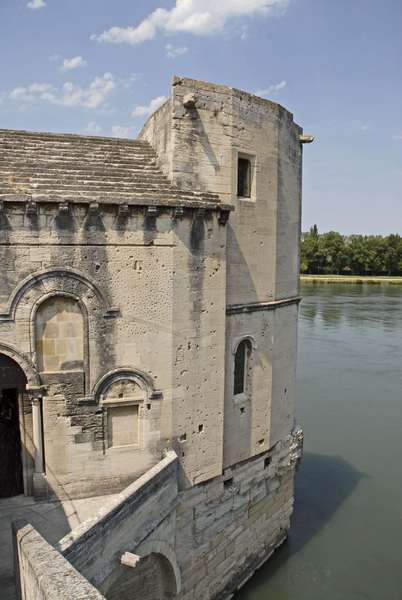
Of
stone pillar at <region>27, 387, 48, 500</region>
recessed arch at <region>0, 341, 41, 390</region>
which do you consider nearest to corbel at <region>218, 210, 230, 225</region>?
recessed arch at <region>0, 341, 41, 390</region>

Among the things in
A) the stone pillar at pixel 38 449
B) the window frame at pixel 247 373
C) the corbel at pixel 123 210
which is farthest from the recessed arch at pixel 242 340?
the stone pillar at pixel 38 449

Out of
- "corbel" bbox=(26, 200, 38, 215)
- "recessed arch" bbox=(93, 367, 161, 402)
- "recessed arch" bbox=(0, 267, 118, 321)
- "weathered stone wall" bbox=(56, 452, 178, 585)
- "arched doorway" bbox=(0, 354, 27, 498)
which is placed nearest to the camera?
"weathered stone wall" bbox=(56, 452, 178, 585)

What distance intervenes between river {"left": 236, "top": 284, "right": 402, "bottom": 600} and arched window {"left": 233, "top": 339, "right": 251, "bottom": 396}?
184 inches

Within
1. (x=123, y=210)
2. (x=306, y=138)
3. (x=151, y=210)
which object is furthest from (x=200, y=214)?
(x=306, y=138)

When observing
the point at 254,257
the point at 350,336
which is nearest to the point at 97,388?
the point at 254,257

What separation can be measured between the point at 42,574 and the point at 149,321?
406cm

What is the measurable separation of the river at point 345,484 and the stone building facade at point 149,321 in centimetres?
249

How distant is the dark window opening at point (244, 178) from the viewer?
884 centimetres

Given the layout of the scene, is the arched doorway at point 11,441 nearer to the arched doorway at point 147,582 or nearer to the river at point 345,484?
the arched doorway at point 147,582

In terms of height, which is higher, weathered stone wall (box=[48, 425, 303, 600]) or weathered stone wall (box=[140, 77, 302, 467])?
weathered stone wall (box=[140, 77, 302, 467])

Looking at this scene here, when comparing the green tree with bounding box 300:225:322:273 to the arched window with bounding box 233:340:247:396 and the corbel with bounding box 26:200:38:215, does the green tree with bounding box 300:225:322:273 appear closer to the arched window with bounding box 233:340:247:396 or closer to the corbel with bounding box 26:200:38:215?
the arched window with bounding box 233:340:247:396

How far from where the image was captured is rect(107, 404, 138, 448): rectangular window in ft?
25.7

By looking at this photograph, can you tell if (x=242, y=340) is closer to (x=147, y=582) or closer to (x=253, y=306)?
(x=253, y=306)

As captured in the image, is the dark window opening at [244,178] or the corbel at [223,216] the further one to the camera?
the dark window opening at [244,178]
